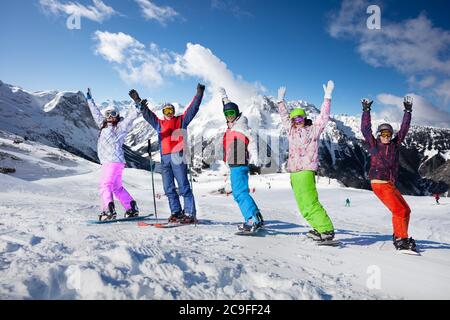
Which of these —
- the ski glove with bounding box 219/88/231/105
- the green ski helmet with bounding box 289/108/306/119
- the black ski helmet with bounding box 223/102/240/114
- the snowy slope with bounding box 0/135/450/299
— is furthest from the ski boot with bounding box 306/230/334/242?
the ski glove with bounding box 219/88/231/105

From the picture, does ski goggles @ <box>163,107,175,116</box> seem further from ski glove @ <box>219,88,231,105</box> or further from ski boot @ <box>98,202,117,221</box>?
ski boot @ <box>98,202,117,221</box>

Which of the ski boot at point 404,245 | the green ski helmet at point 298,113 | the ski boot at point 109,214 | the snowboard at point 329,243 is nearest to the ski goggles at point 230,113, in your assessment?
the green ski helmet at point 298,113

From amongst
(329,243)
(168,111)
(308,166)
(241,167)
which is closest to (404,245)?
(329,243)

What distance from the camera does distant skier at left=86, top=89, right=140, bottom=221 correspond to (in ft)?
25.5

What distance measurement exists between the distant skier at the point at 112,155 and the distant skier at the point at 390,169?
16.2 feet

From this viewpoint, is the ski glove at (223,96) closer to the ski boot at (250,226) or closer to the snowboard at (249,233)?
the ski boot at (250,226)

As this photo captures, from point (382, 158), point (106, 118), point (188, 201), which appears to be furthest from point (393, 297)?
point (106, 118)

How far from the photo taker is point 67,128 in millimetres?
171250

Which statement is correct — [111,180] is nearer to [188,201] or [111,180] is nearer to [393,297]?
[188,201]

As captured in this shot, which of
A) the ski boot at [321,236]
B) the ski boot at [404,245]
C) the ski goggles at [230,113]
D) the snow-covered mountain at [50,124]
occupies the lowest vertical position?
the ski boot at [404,245]

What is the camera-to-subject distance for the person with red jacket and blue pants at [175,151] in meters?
7.43

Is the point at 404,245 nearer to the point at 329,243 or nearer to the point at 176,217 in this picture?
the point at 329,243

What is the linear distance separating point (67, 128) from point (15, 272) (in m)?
187

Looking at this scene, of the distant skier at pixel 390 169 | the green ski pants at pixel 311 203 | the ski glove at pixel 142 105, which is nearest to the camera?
the distant skier at pixel 390 169
